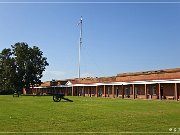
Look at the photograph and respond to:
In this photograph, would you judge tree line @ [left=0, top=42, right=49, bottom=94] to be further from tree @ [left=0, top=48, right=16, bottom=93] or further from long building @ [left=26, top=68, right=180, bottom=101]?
long building @ [left=26, top=68, right=180, bottom=101]

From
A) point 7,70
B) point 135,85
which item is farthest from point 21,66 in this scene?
point 135,85

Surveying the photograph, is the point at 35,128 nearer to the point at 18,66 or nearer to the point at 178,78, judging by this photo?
the point at 178,78

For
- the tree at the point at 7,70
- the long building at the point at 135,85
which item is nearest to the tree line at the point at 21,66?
the tree at the point at 7,70

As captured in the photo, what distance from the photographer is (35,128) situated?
1240 cm

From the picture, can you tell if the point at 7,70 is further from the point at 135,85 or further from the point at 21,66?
the point at 135,85

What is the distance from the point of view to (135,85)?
54062mm

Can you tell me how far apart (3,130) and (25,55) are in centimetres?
7097

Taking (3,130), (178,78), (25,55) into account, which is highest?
(25,55)

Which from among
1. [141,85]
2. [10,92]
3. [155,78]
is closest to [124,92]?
[141,85]

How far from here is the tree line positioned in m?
80.2

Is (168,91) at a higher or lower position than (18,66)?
lower

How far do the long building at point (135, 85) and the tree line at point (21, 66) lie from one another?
27.9 ft

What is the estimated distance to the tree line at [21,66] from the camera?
80.2 meters

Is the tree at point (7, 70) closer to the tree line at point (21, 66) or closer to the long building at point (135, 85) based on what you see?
the tree line at point (21, 66)
